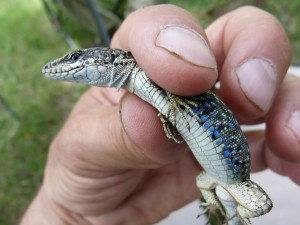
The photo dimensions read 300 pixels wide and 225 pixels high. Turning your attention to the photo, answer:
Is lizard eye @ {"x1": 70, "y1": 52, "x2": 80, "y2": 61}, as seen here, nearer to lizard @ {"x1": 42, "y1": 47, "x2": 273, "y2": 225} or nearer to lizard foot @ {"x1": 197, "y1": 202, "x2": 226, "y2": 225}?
lizard @ {"x1": 42, "y1": 47, "x2": 273, "y2": 225}

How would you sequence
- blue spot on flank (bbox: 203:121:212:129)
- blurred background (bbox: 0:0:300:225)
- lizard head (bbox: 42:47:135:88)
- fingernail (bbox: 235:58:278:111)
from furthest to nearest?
blurred background (bbox: 0:0:300:225), fingernail (bbox: 235:58:278:111), lizard head (bbox: 42:47:135:88), blue spot on flank (bbox: 203:121:212:129)

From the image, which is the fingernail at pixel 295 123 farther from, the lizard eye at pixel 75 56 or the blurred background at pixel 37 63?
the blurred background at pixel 37 63

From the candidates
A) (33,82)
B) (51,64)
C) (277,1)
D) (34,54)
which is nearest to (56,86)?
(33,82)

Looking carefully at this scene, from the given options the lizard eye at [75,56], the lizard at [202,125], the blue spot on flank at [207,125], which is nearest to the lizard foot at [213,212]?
the lizard at [202,125]

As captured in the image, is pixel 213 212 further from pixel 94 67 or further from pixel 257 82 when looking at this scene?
pixel 94 67

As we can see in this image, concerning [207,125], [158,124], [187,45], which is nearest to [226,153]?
[207,125]

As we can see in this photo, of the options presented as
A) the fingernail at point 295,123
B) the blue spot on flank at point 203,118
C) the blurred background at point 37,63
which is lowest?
the blurred background at point 37,63

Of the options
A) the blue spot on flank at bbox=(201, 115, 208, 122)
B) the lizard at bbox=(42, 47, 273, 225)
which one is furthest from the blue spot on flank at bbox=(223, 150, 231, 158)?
the blue spot on flank at bbox=(201, 115, 208, 122)
